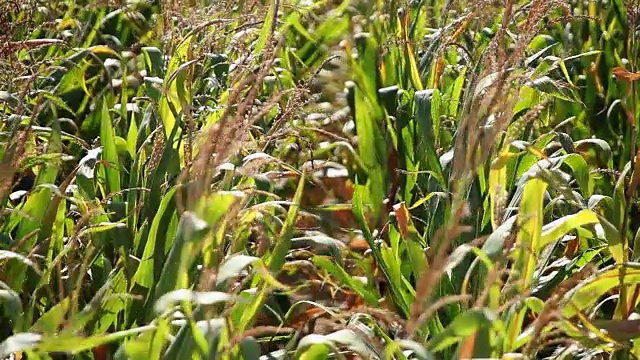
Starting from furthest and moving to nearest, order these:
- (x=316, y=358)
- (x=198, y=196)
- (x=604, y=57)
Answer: (x=604, y=57) → (x=316, y=358) → (x=198, y=196)

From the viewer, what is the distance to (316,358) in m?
1.37

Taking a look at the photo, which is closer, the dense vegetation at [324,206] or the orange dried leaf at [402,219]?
the dense vegetation at [324,206]

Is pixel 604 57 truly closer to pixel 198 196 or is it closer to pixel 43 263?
pixel 43 263

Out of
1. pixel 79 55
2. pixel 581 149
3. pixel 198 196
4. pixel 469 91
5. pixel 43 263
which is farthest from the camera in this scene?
pixel 581 149

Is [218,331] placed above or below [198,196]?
below

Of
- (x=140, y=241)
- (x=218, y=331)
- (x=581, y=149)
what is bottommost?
(x=581, y=149)

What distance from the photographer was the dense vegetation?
52.8 inches

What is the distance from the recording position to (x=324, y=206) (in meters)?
2.14

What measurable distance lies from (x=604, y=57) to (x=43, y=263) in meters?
1.74

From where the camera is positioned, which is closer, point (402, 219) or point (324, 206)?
point (402, 219)

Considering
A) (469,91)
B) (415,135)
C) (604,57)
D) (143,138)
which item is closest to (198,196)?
(469,91)

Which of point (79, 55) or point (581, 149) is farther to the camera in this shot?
point (581, 149)

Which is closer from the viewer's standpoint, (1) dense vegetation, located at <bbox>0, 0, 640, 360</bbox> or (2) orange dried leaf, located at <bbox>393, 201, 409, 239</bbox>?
(1) dense vegetation, located at <bbox>0, 0, 640, 360</bbox>

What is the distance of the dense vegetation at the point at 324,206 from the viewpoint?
1342 mm
